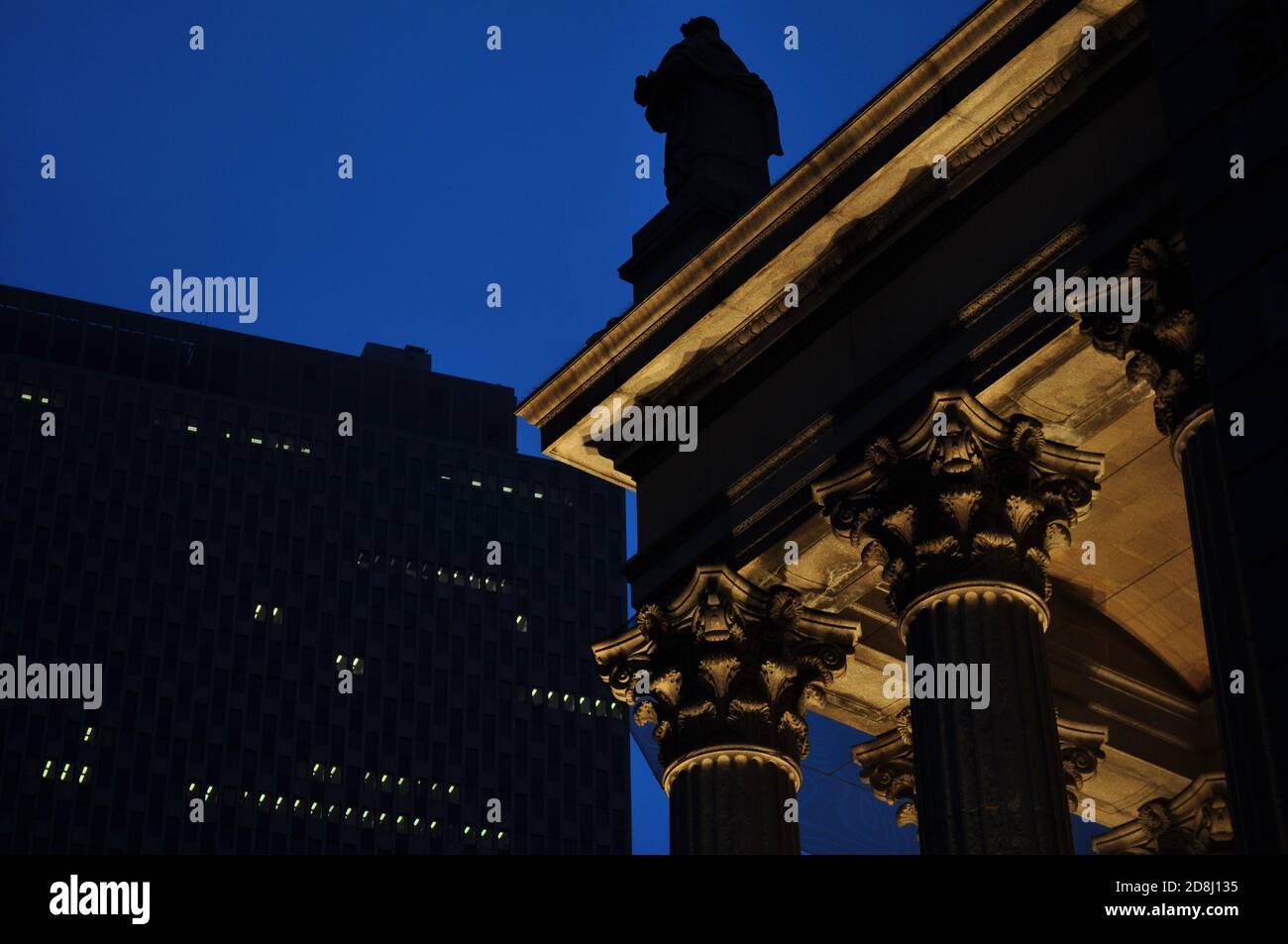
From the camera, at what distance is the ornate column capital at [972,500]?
34094 millimetres

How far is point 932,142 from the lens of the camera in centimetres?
3634

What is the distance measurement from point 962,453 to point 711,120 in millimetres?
12705

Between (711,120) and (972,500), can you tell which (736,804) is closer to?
(972,500)

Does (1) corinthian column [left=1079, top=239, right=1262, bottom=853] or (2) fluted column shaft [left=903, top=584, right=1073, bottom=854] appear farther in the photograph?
(2) fluted column shaft [left=903, top=584, right=1073, bottom=854]

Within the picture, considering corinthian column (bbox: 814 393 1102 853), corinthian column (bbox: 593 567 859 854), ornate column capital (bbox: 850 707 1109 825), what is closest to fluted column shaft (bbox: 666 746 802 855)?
corinthian column (bbox: 593 567 859 854)

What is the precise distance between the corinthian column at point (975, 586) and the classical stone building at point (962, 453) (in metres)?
0.05

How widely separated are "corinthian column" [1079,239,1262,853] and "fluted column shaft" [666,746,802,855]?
349 inches

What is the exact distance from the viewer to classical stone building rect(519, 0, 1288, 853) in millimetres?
31891

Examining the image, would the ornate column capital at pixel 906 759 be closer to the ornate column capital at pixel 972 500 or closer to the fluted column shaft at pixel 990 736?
the ornate column capital at pixel 972 500

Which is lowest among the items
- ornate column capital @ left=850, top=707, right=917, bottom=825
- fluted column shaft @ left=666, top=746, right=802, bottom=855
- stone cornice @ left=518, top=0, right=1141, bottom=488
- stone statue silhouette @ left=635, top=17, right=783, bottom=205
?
fluted column shaft @ left=666, top=746, right=802, bottom=855

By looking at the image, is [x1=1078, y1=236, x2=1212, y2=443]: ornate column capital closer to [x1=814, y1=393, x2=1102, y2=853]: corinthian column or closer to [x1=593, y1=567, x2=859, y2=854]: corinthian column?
[x1=814, y1=393, x2=1102, y2=853]: corinthian column
